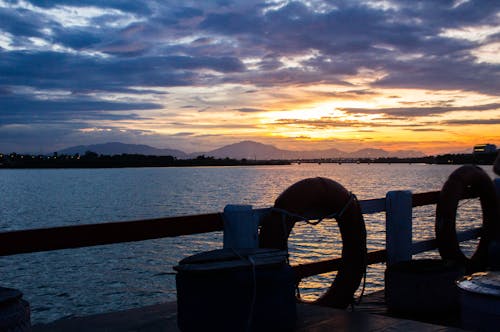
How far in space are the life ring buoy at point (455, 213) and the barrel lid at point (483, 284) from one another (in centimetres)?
271

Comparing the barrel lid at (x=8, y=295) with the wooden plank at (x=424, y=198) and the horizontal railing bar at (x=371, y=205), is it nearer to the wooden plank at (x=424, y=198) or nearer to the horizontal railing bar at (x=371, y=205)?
the horizontal railing bar at (x=371, y=205)

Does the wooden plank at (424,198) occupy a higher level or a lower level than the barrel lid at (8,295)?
higher

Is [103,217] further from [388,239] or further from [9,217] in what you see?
[388,239]

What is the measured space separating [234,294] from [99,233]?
106 centimetres

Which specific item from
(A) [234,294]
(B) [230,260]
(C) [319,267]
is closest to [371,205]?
(C) [319,267]

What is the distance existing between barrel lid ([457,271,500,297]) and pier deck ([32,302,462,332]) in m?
0.44

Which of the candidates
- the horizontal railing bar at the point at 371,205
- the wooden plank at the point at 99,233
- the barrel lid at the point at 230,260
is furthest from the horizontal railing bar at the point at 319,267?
the barrel lid at the point at 230,260

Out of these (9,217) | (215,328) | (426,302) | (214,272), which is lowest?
(9,217)

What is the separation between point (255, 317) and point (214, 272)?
399 millimetres

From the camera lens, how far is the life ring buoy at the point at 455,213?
21.4 ft

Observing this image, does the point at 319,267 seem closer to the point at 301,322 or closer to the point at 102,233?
the point at 301,322

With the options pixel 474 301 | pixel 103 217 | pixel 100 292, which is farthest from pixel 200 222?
pixel 103 217

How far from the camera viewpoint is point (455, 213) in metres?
6.75

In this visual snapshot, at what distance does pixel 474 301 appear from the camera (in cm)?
365
